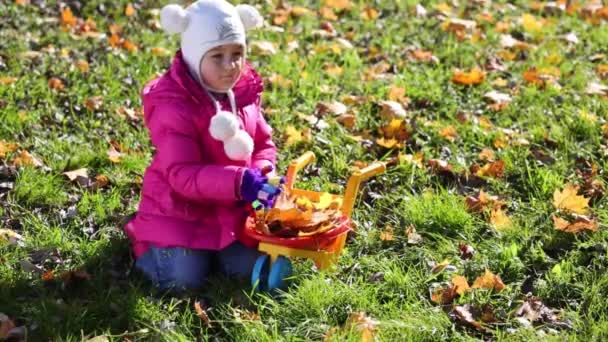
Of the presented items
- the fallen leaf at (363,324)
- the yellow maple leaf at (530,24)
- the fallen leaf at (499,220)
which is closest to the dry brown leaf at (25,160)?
the fallen leaf at (363,324)

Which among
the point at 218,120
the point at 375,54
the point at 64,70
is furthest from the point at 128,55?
the point at 218,120

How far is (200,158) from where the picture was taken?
3.51 m

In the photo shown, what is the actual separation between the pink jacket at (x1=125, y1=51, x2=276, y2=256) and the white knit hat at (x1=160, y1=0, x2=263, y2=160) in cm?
6

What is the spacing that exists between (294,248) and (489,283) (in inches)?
29.7

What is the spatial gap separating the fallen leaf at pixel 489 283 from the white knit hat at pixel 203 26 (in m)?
1.27

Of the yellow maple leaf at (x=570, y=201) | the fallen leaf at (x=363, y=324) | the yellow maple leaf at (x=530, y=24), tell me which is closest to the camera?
the fallen leaf at (x=363, y=324)

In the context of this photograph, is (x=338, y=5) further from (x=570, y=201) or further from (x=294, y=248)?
(x=294, y=248)

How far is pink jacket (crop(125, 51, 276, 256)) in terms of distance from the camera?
11.2 ft

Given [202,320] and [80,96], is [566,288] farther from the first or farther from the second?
[80,96]

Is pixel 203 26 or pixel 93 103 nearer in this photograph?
pixel 203 26

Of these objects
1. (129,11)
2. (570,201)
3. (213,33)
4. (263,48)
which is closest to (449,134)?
(570,201)

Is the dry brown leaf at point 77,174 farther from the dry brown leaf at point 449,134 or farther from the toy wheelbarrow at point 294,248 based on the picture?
the dry brown leaf at point 449,134

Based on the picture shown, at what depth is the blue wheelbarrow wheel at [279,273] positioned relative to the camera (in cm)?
339

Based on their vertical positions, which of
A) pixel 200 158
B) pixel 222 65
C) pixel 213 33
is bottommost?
pixel 200 158
